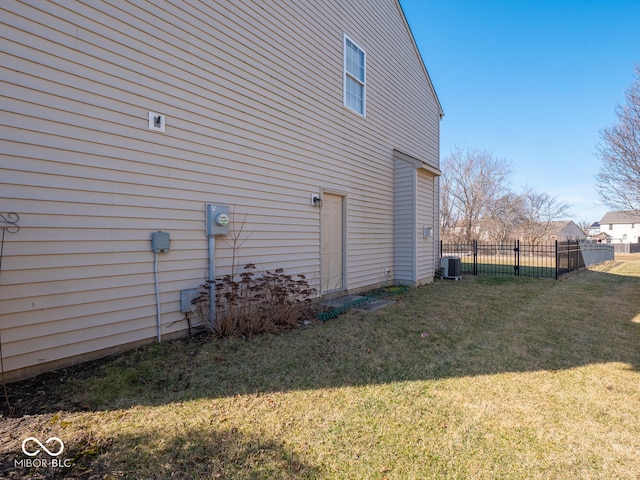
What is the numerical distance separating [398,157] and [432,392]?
6620 millimetres

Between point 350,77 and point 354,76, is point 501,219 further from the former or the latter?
point 350,77

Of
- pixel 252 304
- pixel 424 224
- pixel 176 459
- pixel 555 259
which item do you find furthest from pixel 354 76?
pixel 555 259

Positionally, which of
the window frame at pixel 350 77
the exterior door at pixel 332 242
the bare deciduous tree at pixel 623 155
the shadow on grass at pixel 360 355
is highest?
the window frame at pixel 350 77

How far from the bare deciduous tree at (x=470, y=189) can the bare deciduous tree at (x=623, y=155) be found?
15.3m

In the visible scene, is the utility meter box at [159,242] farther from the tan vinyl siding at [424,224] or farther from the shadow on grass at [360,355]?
the tan vinyl siding at [424,224]

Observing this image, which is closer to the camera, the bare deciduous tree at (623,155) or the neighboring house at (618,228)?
the bare deciduous tree at (623,155)

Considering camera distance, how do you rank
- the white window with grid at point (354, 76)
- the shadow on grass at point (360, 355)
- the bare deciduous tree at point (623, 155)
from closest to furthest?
the shadow on grass at point (360, 355)
the white window with grid at point (354, 76)
the bare deciduous tree at point (623, 155)

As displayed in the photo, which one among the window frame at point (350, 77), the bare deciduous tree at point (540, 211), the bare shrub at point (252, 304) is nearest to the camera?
the bare shrub at point (252, 304)

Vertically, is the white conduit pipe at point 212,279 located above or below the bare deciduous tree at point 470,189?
below

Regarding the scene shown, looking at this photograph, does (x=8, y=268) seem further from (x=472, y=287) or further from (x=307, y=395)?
(x=472, y=287)

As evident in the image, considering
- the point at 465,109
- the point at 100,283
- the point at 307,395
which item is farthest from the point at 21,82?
the point at 465,109

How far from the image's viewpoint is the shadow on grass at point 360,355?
2.59 m

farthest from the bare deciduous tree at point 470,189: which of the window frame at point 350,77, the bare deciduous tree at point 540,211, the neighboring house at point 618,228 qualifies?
the neighboring house at point 618,228

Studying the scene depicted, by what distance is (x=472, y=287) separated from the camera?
7895 millimetres
